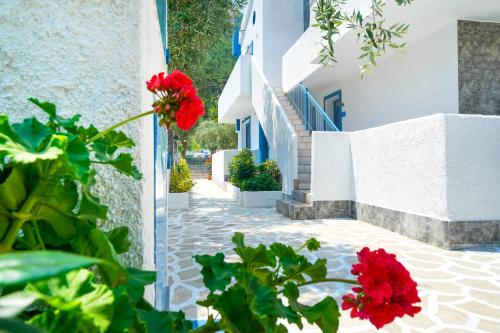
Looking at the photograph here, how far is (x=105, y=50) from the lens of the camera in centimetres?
116

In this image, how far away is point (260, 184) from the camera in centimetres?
1047

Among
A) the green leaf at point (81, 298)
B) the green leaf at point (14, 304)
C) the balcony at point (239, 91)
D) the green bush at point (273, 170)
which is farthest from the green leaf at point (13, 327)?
the balcony at point (239, 91)

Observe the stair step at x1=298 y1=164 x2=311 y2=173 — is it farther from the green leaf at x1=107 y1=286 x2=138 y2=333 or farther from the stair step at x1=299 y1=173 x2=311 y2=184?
the green leaf at x1=107 y1=286 x2=138 y2=333

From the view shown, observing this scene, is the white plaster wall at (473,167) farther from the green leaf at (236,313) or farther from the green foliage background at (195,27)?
the green foliage background at (195,27)

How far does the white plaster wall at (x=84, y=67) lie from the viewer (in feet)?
3.56

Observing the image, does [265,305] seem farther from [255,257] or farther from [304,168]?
[304,168]

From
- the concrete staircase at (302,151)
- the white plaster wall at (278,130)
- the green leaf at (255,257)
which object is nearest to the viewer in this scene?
Result: the green leaf at (255,257)

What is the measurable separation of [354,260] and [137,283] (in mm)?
4520

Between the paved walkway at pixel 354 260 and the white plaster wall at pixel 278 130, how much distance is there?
1668mm

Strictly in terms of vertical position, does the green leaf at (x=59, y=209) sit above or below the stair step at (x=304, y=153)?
below

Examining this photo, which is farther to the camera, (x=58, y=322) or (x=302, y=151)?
(x=302, y=151)

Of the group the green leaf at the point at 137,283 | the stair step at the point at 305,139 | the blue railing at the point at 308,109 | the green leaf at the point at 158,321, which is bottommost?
the green leaf at the point at 158,321

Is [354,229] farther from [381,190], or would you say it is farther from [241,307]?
[241,307]

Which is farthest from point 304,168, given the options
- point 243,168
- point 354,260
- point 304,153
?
point 354,260
